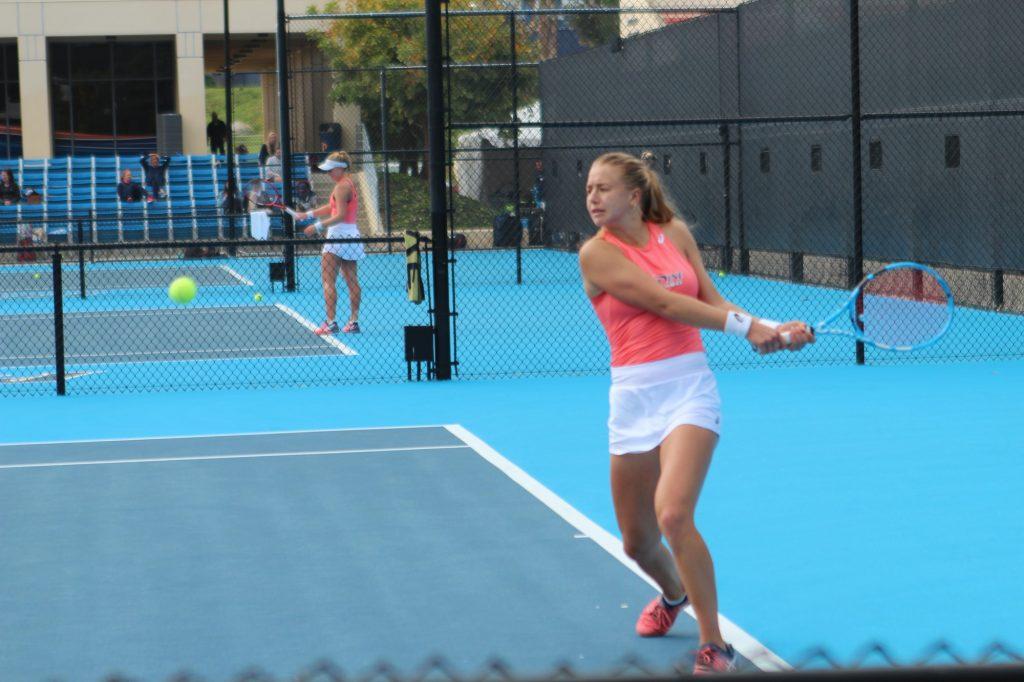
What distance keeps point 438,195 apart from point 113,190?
2831 cm

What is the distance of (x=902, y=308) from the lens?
271 inches

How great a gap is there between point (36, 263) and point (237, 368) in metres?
16.2

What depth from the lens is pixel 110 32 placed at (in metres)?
42.2

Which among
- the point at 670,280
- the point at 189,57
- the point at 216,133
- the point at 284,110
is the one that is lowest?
the point at 670,280

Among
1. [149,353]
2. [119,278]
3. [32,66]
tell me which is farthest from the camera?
[32,66]

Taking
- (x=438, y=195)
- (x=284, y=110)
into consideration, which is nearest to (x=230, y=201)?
(x=284, y=110)

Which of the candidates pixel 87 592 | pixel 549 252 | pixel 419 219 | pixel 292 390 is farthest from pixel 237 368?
pixel 419 219

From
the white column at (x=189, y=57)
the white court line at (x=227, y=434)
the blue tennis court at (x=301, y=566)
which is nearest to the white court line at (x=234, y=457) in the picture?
the blue tennis court at (x=301, y=566)

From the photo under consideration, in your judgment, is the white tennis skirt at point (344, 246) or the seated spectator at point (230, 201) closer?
the white tennis skirt at point (344, 246)

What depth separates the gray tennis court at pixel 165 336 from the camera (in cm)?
1493

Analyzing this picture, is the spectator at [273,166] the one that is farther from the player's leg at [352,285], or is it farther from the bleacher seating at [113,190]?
the player's leg at [352,285]

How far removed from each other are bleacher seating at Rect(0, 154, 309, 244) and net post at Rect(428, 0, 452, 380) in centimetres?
2145

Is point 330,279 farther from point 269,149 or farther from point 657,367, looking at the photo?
point 269,149

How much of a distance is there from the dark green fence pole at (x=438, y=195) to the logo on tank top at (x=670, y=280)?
7266mm
